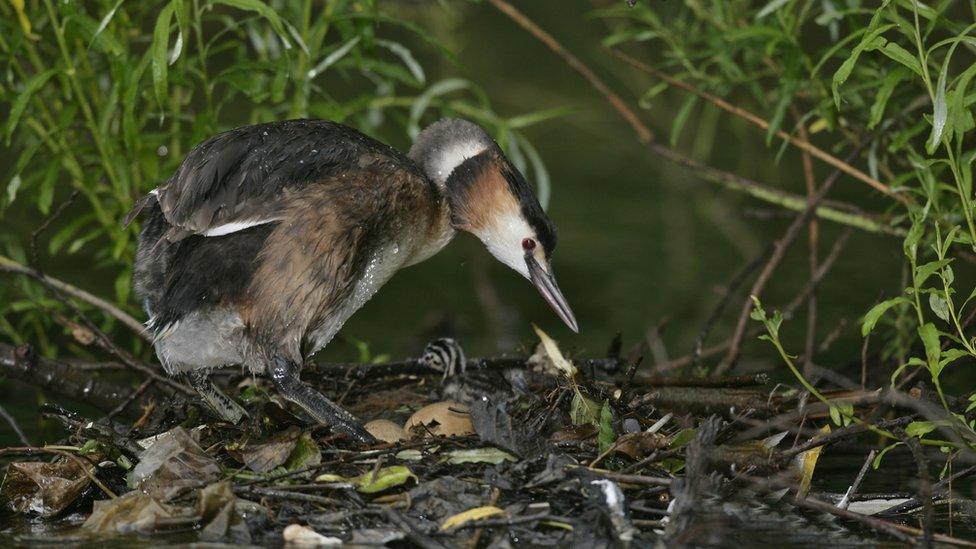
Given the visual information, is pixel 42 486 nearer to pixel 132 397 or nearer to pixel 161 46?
pixel 132 397

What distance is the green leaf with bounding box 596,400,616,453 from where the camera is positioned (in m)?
4.10

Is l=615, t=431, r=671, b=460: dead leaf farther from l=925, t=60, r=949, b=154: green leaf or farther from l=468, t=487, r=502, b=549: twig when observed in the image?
l=925, t=60, r=949, b=154: green leaf

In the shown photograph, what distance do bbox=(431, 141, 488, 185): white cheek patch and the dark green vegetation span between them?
0.48m

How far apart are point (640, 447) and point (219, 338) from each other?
1.46 m

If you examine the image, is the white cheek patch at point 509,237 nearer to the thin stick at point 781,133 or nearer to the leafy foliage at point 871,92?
the leafy foliage at point 871,92

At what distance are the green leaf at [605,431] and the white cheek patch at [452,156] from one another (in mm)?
1304

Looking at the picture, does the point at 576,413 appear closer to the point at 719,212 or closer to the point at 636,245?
the point at 636,245

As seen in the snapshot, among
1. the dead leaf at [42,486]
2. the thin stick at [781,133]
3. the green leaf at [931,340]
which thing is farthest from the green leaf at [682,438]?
the dead leaf at [42,486]

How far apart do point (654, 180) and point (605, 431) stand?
6.18m

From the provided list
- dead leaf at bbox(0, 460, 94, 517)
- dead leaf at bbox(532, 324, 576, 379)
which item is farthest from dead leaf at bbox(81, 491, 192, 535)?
dead leaf at bbox(532, 324, 576, 379)

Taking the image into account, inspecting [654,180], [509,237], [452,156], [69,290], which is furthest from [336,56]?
[654,180]

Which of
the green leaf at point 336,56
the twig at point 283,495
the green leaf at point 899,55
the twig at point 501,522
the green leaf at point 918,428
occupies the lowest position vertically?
the twig at point 283,495

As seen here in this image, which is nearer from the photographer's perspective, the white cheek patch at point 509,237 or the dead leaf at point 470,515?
the dead leaf at point 470,515

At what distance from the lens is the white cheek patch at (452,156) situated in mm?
5121
